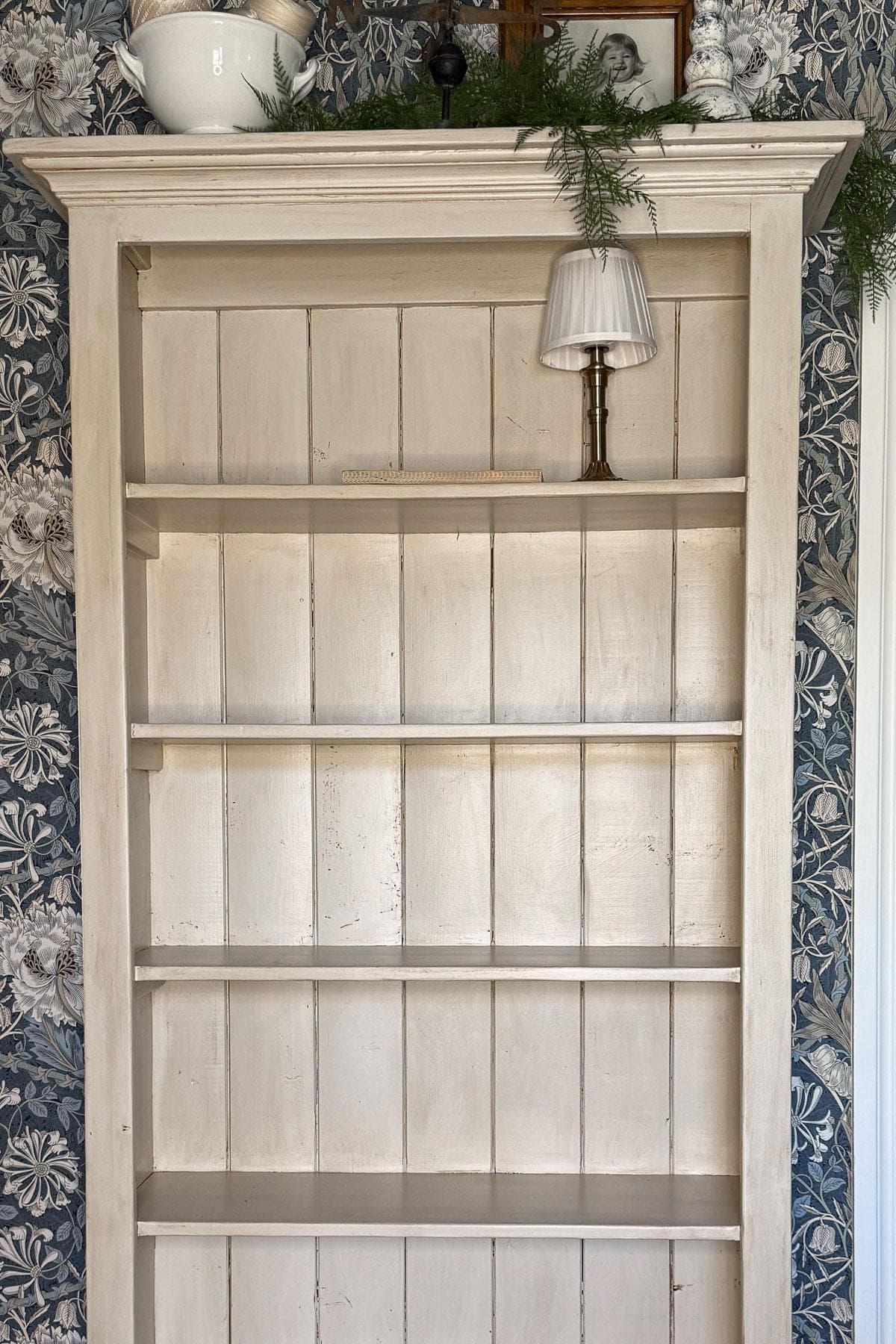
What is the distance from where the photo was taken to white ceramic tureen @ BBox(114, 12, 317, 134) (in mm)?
1579

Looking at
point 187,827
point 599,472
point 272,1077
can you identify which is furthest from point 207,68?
point 272,1077

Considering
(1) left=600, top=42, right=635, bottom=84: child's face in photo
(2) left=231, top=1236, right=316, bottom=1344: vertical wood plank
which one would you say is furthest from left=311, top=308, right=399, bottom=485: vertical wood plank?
(2) left=231, top=1236, right=316, bottom=1344: vertical wood plank

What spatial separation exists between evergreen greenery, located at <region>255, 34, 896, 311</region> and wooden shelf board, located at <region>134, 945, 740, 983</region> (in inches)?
39.2

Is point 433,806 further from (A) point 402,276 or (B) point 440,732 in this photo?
(A) point 402,276

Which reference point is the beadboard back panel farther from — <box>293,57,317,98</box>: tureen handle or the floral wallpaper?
<box>293,57,317,98</box>: tureen handle

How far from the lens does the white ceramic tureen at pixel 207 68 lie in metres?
1.58

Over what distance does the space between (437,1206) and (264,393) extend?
1255 mm

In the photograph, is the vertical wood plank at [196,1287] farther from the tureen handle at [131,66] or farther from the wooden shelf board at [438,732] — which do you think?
the tureen handle at [131,66]

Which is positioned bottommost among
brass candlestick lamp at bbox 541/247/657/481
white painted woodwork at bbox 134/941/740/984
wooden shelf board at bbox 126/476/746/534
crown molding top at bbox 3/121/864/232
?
white painted woodwork at bbox 134/941/740/984

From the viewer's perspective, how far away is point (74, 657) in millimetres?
1979

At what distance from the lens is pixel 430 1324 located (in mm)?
1913

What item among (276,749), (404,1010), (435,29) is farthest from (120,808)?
(435,29)

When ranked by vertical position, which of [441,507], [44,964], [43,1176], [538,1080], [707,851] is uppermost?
[441,507]

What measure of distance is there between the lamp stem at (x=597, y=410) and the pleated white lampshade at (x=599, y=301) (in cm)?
6
